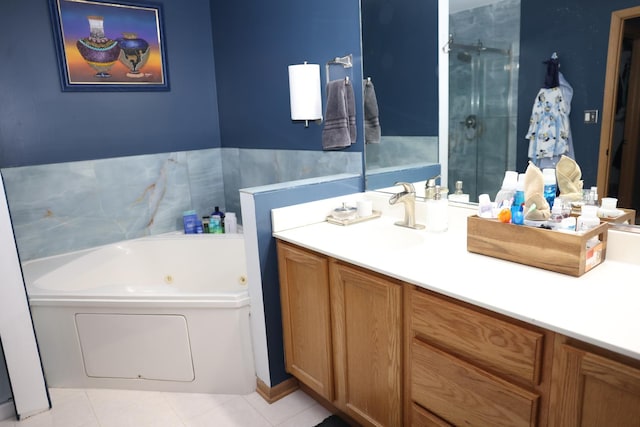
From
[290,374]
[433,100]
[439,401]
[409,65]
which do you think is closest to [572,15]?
[433,100]

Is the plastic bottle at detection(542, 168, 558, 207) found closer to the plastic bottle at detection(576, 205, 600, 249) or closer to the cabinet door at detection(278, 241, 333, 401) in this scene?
the plastic bottle at detection(576, 205, 600, 249)

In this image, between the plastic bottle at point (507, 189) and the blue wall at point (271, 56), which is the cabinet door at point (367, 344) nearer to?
the plastic bottle at point (507, 189)

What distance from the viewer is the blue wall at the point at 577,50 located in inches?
55.3

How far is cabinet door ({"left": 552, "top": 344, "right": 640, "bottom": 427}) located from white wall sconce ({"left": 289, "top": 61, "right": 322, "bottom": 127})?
1.72 meters

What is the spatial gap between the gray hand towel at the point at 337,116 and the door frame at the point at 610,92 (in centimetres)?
113

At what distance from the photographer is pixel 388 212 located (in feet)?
7.30

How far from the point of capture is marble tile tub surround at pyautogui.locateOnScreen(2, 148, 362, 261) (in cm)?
272

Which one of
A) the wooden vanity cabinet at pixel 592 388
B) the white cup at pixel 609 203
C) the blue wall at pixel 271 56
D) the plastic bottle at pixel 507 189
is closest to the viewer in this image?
the wooden vanity cabinet at pixel 592 388

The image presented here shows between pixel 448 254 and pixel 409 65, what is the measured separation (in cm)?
105

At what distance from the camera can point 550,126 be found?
61.6 inches

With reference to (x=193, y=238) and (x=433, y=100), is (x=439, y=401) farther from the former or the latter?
(x=193, y=238)

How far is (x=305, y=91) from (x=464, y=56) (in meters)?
0.84

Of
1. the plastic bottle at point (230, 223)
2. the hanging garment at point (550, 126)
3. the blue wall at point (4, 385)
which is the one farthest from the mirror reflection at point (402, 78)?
the blue wall at point (4, 385)

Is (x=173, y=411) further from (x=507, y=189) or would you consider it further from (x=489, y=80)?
(x=489, y=80)
